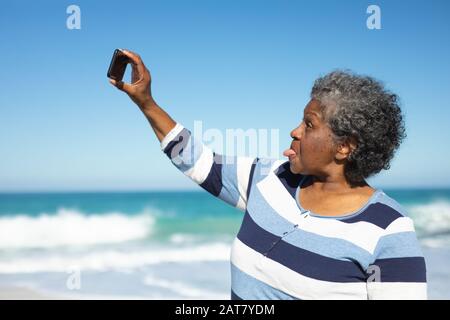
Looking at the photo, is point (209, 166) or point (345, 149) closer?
point (345, 149)

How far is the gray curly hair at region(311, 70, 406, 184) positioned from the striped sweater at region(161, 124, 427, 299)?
17 centimetres

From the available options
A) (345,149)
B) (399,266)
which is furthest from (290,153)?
(399,266)

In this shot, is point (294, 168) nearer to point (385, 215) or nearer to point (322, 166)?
point (322, 166)

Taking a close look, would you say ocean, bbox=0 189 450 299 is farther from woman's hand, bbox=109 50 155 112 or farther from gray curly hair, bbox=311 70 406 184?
gray curly hair, bbox=311 70 406 184

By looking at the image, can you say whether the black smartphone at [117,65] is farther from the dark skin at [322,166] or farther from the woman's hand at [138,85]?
the dark skin at [322,166]

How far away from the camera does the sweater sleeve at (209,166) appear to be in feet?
6.14

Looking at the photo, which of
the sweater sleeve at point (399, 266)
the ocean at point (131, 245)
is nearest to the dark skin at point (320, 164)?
the sweater sleeve at point (399, 266)

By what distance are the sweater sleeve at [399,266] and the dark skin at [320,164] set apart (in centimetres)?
18

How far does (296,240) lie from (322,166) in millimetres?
304

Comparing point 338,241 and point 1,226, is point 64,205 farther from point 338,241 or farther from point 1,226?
point 338,241

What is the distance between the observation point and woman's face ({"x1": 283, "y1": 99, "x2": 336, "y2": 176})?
1.71 metres

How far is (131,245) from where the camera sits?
14352 mm

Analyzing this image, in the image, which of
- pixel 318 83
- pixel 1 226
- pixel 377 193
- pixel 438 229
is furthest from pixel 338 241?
pixel 1 226
